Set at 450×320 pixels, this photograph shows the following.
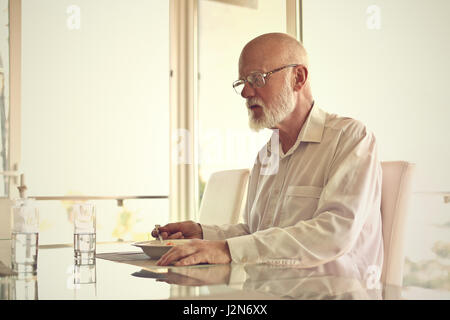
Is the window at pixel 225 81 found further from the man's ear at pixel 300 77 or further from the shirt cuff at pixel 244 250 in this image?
the shirt cuff at pixel 244 250

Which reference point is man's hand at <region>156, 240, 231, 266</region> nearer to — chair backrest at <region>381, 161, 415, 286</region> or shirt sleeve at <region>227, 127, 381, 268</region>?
shirt sleeve at <region>227, 127, 381, 268</region>

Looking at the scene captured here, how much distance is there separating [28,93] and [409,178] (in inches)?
129

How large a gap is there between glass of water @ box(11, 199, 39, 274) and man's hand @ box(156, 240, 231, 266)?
0.86 feet

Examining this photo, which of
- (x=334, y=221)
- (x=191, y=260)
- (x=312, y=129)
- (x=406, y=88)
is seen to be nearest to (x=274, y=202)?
(x=312, y=129)

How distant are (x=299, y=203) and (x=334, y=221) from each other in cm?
23

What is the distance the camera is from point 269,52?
1.76m

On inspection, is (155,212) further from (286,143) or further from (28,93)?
(286,143)

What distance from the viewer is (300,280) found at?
0.92m

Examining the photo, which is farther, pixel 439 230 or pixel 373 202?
pixel 439 230

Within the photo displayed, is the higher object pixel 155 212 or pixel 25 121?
pixel 25 121

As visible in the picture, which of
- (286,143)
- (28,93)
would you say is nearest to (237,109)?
(28,93)

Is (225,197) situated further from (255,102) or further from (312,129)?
(312,129)

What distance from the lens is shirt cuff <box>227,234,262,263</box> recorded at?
1.23 meters

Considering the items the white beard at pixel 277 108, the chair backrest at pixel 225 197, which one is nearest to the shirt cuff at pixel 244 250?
the white beard at pixel 277 108
